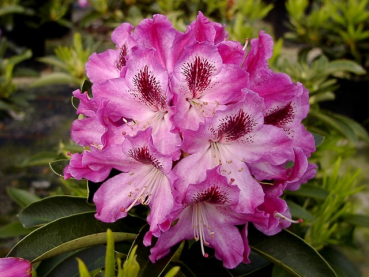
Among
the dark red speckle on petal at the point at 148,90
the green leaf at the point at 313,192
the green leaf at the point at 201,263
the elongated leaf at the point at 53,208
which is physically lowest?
the green leaf at the point at 201,263

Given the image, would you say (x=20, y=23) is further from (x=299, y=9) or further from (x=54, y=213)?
(x=54, y=213)

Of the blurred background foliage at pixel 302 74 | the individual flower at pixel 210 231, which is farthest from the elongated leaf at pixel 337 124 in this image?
the individual flower at pixel 210 231

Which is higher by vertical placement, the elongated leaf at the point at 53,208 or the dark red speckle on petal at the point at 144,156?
the dark red speckle on petal at the point at 144,156

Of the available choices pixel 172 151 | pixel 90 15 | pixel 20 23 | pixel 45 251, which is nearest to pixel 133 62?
pixel 172 151

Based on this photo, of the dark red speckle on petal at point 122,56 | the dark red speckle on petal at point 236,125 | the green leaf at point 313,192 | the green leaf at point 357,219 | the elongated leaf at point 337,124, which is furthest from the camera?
the elongated leaf at point 337,124

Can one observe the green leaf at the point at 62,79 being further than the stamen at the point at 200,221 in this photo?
Yes

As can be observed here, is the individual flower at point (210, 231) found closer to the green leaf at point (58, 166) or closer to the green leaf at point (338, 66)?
the green leaf at point (58, 166)
